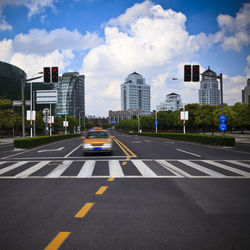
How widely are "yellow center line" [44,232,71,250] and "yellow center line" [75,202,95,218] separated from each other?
762mm

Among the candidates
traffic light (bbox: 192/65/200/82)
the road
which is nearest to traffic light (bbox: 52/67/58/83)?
traffic light (bbox: 192/65/200/82)

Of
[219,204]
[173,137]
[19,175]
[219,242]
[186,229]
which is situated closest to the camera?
[219,242]

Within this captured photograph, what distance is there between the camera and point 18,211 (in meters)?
4.84

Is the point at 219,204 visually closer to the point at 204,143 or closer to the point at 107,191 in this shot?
the point at 107,191

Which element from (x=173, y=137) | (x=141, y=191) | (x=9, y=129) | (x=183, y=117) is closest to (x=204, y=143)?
(x=183, y=117)

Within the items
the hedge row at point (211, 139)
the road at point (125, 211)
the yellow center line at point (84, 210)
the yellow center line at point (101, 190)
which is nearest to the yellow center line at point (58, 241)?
the road at point (125, 211)

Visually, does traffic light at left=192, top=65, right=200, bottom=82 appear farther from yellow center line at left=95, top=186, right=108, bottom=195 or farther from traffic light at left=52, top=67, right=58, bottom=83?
Answer: yellow center line at left=95, top=186, right=108, bottom=195

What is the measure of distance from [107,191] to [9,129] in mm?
78581

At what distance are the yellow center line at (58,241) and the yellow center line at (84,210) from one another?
30.0 inches

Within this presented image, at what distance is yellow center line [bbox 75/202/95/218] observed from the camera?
4556 mm

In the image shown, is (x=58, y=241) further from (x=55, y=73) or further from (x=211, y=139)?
(x=211, y=139)

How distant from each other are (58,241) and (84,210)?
1.33 m

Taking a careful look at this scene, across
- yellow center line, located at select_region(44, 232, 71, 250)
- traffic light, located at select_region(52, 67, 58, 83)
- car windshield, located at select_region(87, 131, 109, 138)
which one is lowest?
yellow center line, located at select_region(44, 232, 71, 250)

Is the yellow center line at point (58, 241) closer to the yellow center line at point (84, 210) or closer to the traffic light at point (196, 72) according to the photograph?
the yellow center line at point (84, 210)
